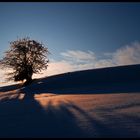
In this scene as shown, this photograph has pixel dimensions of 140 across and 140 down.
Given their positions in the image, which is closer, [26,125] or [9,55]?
[26,125]

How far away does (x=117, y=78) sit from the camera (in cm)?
3053

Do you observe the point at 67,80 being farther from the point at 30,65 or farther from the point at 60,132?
the point at 60,132

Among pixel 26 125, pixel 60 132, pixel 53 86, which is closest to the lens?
pixel 60 132

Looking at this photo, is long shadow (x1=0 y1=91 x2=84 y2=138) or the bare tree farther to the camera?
the bare tree

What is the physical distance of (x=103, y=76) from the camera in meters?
33.0

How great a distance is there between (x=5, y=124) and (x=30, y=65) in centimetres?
3396

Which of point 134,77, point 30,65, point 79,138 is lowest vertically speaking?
point 79,138

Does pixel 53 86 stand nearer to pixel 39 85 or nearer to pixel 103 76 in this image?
pixel 39 85

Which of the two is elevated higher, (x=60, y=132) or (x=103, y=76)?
(x=103, y=76)

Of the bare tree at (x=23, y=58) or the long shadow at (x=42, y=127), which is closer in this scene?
the long shadow at (x=42, y=127)

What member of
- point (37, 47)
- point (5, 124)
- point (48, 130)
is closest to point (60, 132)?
point (48, 130)

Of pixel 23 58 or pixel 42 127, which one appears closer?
pixel 42 127

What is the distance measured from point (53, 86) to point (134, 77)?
8.60 meters

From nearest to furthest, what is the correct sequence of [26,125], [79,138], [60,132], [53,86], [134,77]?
[79,138]
[60,132]
[26,125]
[134,77]
[53,86]
